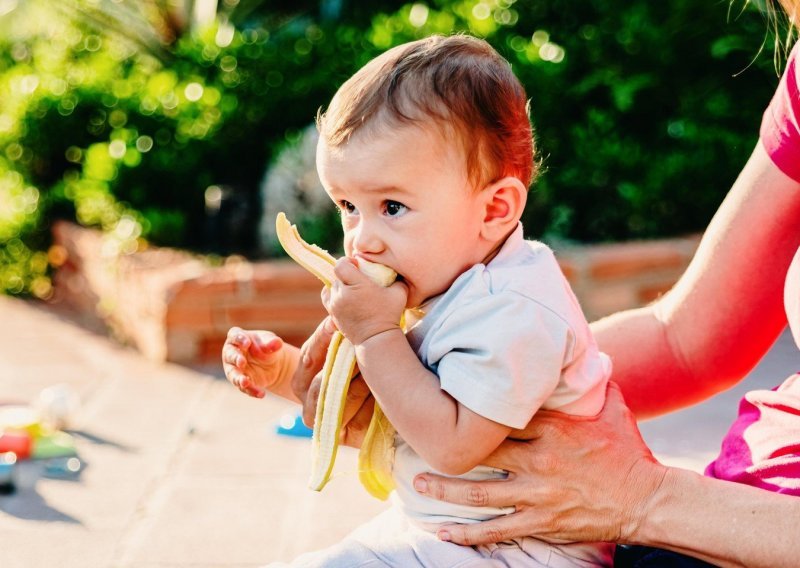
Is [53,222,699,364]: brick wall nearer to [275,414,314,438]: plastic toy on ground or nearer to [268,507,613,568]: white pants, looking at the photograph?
[275,414,314,438]: plastic toy on ground

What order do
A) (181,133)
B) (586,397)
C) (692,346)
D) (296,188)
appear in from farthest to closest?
1. (181,133)
2. (296,188)
3. (692,346)
4. (586,397)

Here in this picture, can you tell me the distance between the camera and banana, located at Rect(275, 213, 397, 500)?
1.69m

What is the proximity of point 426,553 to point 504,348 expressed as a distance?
36cm

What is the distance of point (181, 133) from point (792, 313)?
4.14 metres

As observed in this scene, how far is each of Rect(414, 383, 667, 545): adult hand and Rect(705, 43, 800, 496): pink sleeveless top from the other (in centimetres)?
16

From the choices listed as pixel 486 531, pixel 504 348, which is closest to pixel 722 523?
pixel 486 531

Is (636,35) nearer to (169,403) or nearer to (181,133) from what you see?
(181,133)

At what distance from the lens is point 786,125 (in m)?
1.96

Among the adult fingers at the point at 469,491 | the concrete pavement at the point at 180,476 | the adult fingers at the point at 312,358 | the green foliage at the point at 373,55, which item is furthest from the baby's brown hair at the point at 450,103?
the green foliage at the point at 373,55

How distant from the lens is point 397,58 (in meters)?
1.67

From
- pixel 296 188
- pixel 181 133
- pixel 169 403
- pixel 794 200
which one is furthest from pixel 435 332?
pixel 181 133

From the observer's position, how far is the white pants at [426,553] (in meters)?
1.67

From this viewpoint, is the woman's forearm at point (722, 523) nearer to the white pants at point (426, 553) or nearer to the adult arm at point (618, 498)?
the adult arm at point (618, 498)

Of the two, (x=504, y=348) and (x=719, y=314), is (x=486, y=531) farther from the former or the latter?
(x=719, y=314)
